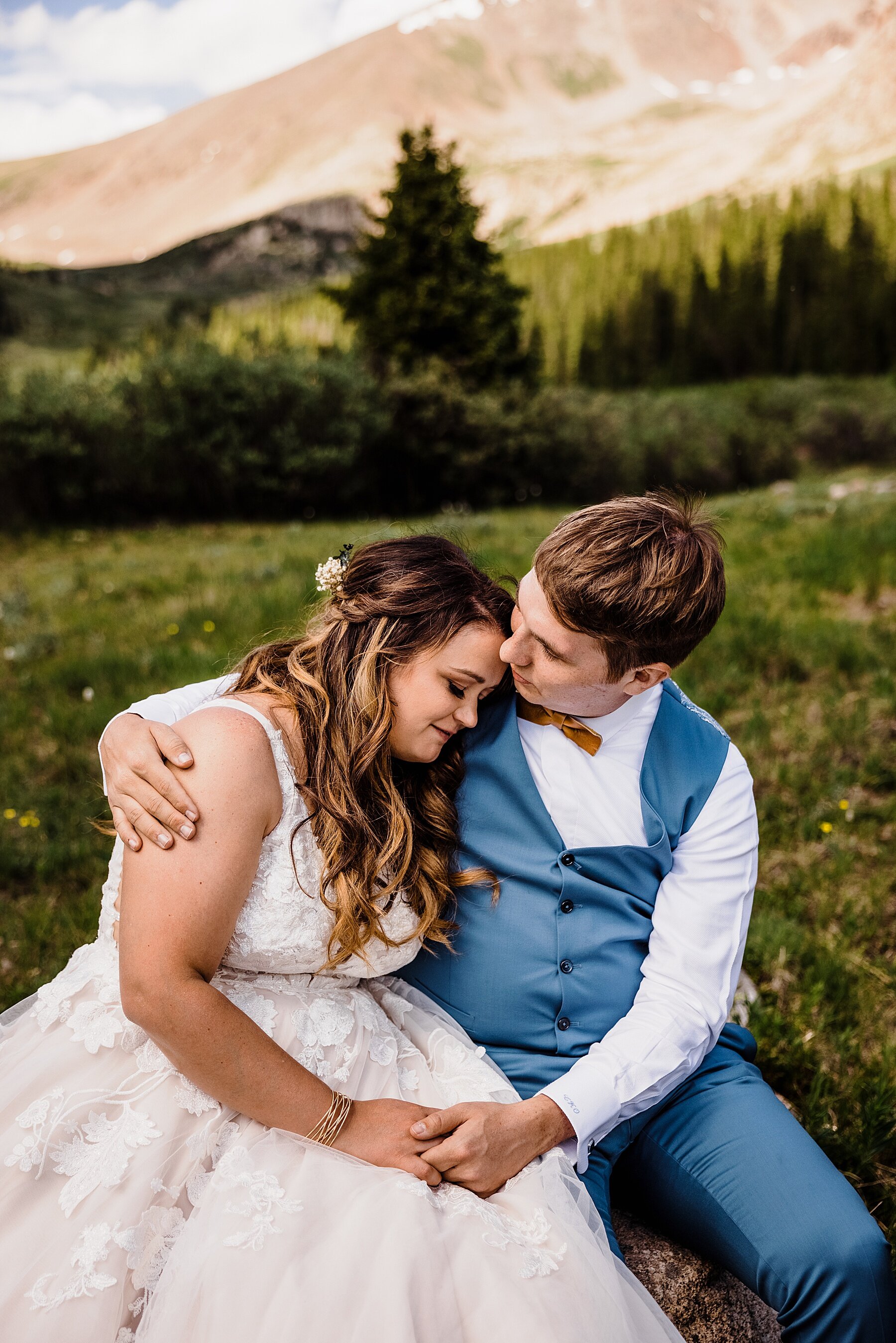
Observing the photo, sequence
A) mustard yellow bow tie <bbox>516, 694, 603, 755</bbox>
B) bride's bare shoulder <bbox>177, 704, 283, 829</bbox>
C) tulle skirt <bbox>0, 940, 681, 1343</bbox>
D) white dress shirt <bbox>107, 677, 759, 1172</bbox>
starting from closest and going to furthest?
tulle skirt <bbox>0, 940, 681, 1343</bbox> < bride's bare shoulder <bbox>177, 704, 283, 829</bbox> < white dress shirt <bbox>107, 677, 759, 1172</bbox> < mustard yellow bow tie <bbox>516, 694, 603, 755</bbox>

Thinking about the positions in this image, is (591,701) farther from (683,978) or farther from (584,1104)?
(584,1104)

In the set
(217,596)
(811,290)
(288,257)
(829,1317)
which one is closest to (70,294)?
(288,257)

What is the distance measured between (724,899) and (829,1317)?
2.90 feet

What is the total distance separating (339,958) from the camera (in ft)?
7.02

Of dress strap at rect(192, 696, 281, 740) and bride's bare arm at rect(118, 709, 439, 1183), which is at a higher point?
dress strap at rect(192, 696, 281, 740)

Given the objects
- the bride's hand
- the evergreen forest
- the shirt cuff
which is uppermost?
the evergreen forest

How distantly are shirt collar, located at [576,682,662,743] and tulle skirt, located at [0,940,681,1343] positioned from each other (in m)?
0.92

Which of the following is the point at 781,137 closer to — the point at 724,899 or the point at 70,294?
the point at 70,294

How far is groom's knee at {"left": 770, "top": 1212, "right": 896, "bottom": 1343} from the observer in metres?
1.81

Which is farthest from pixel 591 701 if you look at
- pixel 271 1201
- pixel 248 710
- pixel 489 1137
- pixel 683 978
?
pixel 271 1201

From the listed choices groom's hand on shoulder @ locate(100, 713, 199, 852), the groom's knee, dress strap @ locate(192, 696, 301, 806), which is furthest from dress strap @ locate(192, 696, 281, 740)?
the groom's knee

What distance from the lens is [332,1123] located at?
6.28 feet

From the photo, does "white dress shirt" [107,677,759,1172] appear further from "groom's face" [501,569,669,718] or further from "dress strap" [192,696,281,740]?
"dress strap" [192,696,281,740]

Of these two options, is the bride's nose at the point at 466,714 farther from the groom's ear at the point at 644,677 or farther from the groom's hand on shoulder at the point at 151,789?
the groom's hand on shoulder at the point at 151,789
